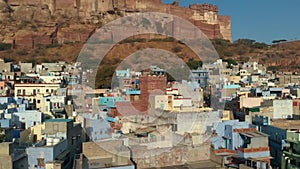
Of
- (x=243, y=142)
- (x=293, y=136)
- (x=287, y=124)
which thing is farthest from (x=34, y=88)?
(x=293, y=136)

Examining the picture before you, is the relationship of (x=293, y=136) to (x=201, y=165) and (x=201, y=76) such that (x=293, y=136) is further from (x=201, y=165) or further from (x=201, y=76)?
(x=201, y=76)

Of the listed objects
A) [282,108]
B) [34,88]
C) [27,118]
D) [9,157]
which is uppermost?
[34,88]

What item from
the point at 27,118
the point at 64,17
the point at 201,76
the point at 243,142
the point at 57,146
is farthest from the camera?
the point at 64,17

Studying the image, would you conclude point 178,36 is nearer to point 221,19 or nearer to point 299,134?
point 221,19

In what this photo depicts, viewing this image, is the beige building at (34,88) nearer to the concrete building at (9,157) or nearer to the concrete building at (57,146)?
the concrete building at (57,146)

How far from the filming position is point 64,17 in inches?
1542

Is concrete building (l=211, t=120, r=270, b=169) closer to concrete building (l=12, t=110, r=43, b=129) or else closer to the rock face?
concrete building (l=12, t=110, r=43, b=129)

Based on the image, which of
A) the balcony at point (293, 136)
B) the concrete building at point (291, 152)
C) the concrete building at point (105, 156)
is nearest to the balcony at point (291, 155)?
the concrete building at point (291, 152)

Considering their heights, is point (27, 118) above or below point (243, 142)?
above

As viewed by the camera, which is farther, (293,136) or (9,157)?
(293,136)

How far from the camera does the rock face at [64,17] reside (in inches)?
1425

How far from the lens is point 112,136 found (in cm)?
822

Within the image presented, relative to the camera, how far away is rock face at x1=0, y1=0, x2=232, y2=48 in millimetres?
36188

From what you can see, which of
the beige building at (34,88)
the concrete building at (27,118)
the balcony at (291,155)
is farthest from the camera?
the beige building at (34,88)
